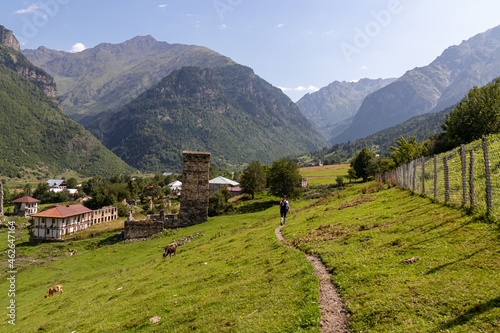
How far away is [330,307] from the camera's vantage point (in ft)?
24.5

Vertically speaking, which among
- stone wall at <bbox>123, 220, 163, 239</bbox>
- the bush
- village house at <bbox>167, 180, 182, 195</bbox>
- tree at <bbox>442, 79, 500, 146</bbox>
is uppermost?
tree at <bbox>442, 79, 500, 146</bbox>

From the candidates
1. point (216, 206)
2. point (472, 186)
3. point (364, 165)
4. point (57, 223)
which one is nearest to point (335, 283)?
point (472, 186)

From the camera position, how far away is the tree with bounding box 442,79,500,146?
138 ft

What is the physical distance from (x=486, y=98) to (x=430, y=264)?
50945mm

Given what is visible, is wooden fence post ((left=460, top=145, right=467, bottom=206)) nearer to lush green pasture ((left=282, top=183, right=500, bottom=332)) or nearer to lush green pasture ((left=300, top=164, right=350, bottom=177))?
lush green pasture ((left=282, top=183, right=500, bottom=332))

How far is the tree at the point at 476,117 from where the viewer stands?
4209 cm

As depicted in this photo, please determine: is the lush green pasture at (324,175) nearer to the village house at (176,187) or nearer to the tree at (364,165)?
the tree at (364,165)

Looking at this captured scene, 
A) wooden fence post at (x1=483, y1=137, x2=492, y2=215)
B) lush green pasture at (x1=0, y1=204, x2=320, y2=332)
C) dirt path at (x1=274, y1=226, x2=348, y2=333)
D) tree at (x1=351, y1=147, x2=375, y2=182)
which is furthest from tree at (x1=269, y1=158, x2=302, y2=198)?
dirt path at (x1=274, y1=226, x2=348, y2=333)

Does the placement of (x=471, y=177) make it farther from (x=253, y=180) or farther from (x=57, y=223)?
(x=253, y=180)

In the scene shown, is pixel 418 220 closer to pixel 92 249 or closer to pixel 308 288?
pixel 308 288

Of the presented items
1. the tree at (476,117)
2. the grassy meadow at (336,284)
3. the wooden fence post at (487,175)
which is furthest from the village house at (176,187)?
the wooden fence post at (487,175)

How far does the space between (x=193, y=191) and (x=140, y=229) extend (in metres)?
9.17

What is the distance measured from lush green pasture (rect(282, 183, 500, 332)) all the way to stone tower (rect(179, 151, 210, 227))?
3245cm

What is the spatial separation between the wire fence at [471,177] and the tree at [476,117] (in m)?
34.8
